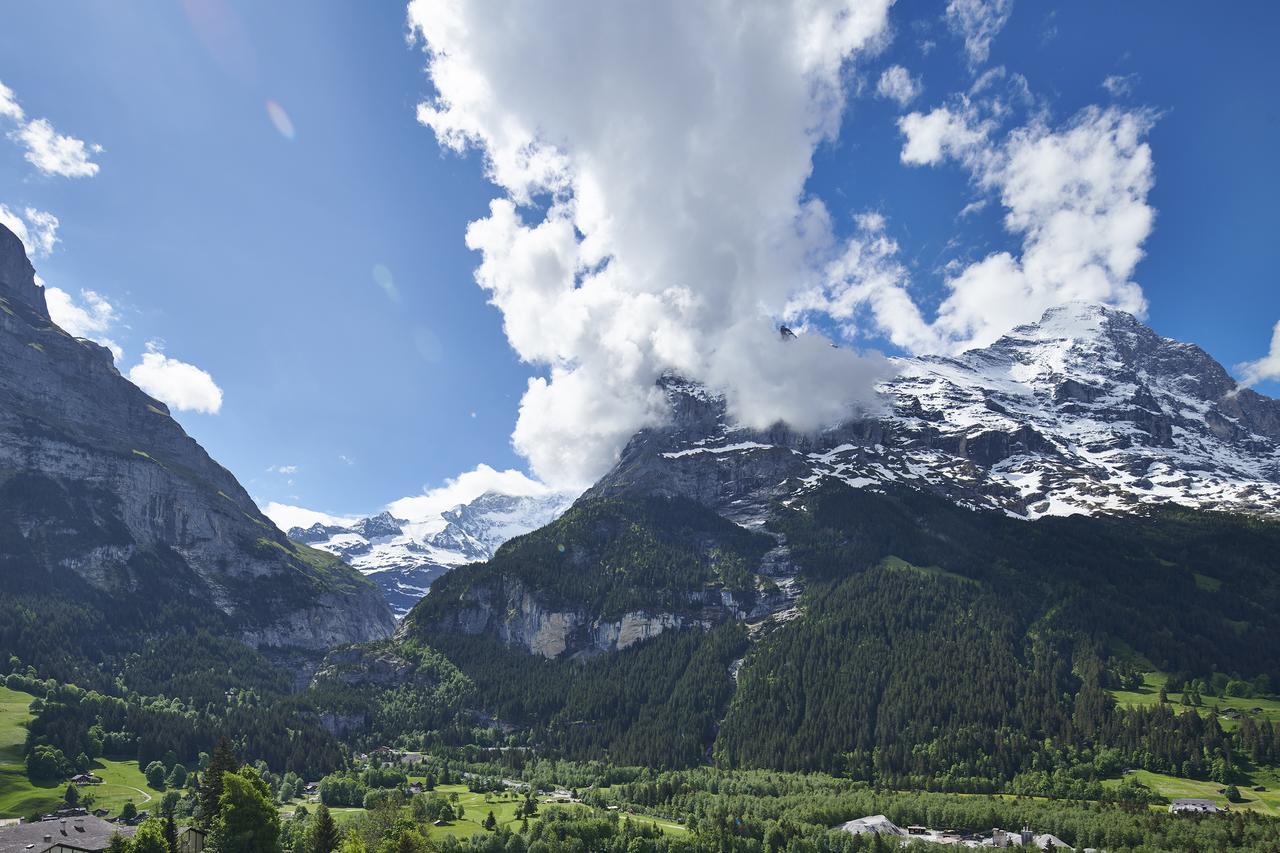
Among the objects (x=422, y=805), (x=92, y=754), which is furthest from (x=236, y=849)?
(x=92, y=754)

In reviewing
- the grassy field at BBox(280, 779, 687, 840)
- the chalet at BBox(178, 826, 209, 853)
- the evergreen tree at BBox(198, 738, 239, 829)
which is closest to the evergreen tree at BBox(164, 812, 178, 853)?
the evergreen tree at BBox(198, 738, 239, 829)

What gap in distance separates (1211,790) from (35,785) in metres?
227

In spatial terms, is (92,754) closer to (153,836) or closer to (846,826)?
(153,836)

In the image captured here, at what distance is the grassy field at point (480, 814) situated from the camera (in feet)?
428

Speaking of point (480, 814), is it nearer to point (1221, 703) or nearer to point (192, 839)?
point (192, 839)

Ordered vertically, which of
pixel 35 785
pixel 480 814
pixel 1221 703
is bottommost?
pixel 35 785

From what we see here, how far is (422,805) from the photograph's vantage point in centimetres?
14100

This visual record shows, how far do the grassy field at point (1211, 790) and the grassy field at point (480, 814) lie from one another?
94253mm

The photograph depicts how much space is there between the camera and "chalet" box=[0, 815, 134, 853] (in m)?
98.4

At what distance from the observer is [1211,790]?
486 feet

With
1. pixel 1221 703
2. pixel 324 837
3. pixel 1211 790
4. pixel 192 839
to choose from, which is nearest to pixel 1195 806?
pixel 1211 790

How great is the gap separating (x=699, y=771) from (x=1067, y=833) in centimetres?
8699

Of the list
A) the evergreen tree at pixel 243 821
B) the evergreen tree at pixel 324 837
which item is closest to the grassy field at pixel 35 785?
the evergreen tree at pixel 243 821

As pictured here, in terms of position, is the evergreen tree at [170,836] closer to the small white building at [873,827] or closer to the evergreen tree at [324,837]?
the evergreen tree at [324,837]
